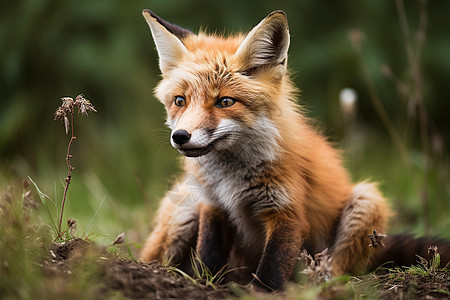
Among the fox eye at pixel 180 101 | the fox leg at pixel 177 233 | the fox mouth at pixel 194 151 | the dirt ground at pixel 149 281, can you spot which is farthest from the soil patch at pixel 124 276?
the fox eye at pixel 180 101

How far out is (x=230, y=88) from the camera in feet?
9.71

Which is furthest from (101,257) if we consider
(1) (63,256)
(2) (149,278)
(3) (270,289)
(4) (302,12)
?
(4) (302,12)

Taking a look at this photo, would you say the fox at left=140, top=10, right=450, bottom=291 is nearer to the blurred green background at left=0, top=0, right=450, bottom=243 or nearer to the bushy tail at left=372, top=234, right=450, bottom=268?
the bushy tail at left=372, top=234, right=450, bottom=268

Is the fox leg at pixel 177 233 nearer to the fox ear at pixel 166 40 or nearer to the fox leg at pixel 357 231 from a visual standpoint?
the fox ear at pixel 166 40

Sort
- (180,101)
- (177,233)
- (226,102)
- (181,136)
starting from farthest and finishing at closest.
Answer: (177,233), (180,101), (226,102), (181,136)

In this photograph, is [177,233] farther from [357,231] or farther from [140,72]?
[140,72]

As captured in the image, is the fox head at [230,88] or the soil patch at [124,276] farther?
the fox head at [230,88]

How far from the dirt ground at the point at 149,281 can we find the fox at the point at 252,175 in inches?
14.8

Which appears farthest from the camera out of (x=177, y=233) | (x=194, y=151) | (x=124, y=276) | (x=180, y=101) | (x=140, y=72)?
(x=140, y=72)

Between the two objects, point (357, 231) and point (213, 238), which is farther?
point (357, 231)

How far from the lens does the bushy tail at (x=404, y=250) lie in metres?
3.28

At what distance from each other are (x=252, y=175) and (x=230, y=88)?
545 mm

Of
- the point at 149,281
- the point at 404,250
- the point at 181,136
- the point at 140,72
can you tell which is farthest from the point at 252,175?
the point at 140,72

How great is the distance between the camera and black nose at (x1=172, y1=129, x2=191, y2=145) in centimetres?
267
